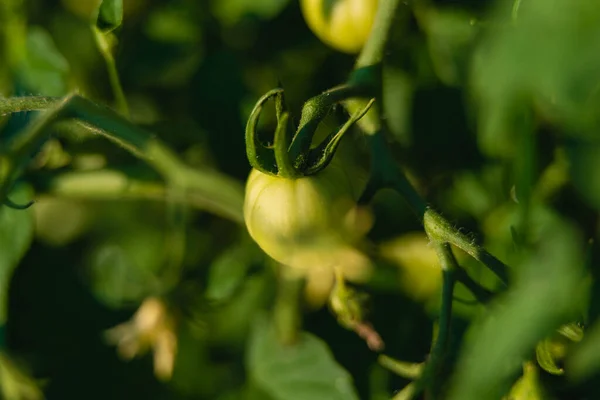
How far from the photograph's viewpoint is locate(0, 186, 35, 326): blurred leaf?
3.10ft

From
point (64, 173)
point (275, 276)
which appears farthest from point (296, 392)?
point (64, 173)

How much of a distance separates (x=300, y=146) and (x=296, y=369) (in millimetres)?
373

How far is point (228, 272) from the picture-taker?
0.99 meters

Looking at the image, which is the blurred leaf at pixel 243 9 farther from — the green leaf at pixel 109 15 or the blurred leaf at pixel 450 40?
the green leaf at pixel 109 15

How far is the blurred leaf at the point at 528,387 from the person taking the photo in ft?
2.24

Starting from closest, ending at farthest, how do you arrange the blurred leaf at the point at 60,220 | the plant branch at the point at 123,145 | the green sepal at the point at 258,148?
the green sepal at the point at 258,148
the plant branch at the point at 123,145
the blurred leaf at the point at 60,220

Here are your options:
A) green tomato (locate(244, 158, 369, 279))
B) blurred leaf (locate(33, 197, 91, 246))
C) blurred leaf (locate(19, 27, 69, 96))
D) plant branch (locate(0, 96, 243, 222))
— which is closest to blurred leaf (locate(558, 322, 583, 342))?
green tomato (locate(244, 158, 369, 279))

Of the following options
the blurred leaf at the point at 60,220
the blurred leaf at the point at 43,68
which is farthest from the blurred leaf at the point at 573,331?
the blurred leaf at the point at 60,220

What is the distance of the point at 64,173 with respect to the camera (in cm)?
104

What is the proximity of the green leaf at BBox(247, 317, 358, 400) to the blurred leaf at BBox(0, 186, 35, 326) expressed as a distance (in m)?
0.29

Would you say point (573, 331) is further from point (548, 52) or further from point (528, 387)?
point (548, 52)

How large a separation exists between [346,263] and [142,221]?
55 centimetres

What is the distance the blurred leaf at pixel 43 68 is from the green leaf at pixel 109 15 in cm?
26

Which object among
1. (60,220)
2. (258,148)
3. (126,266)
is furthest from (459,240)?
(60,220)
